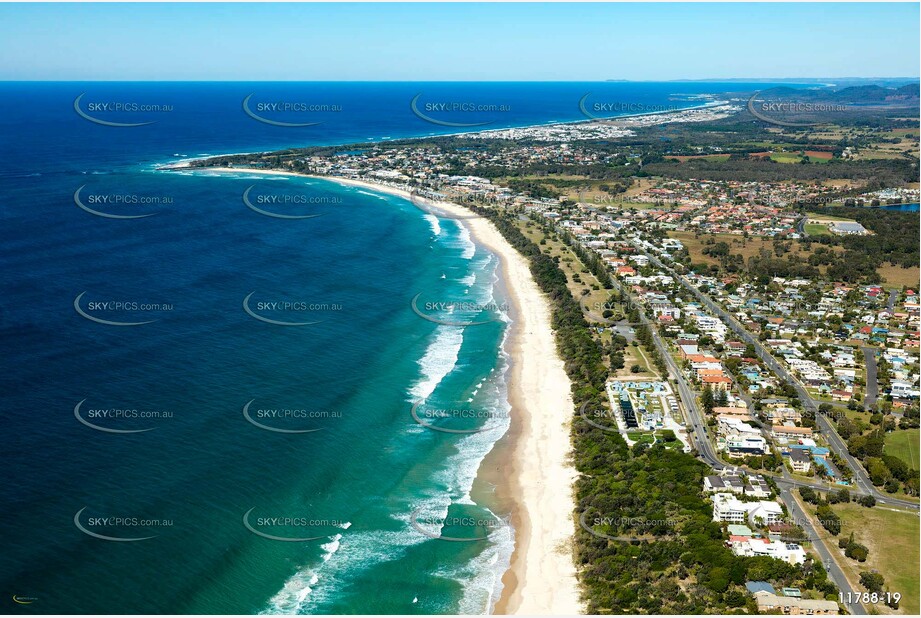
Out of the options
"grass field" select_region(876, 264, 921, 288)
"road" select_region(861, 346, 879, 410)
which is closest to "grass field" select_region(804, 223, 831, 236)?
"grass field" select_region(876, 264, 921, 288)

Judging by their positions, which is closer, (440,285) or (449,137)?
(440,285)

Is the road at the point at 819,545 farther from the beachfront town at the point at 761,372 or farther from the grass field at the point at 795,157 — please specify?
the grass field at the point at 795,157

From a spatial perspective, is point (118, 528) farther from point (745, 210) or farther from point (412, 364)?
point (745, 210)

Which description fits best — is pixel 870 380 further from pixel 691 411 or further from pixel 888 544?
pixel 888 544

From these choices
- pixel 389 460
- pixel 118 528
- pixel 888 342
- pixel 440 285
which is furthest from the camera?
pixel 440 285

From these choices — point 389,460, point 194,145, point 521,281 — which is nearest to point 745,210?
point 521,281

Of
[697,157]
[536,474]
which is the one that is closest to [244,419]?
[536,474]
